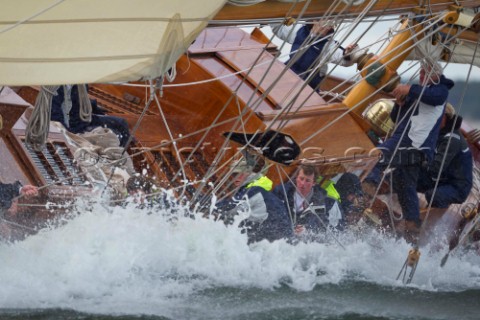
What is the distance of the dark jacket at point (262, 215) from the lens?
34.7 feet

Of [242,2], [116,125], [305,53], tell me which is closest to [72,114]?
[116,125]

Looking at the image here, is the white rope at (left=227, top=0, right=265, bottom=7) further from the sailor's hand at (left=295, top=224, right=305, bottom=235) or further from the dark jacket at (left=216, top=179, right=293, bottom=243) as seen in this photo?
the sailor's hand at (left=295, top=224, right=305, bottom=235)

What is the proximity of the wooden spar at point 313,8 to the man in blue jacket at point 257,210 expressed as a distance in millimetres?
1105

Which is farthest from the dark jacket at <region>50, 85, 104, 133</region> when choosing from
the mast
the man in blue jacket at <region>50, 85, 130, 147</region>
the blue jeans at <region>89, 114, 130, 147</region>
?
the mast

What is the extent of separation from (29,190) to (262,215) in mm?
1876

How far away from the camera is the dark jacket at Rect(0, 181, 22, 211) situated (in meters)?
9.30

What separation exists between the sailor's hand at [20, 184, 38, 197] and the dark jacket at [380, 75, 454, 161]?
10.5ft

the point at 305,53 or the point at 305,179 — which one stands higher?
the point at 305,53

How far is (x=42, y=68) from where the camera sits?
8.45 metres

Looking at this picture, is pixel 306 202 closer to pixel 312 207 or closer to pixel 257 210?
pixel 312 207

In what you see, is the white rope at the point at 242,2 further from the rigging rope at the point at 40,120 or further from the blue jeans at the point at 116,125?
the blue jeans at the point at 116,125

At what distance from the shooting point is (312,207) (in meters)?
11.1

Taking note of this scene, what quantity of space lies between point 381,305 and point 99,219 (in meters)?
1.89

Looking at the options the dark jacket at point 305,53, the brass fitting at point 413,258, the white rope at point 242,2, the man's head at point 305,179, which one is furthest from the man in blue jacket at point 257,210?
the dark jacket at point 305,53
